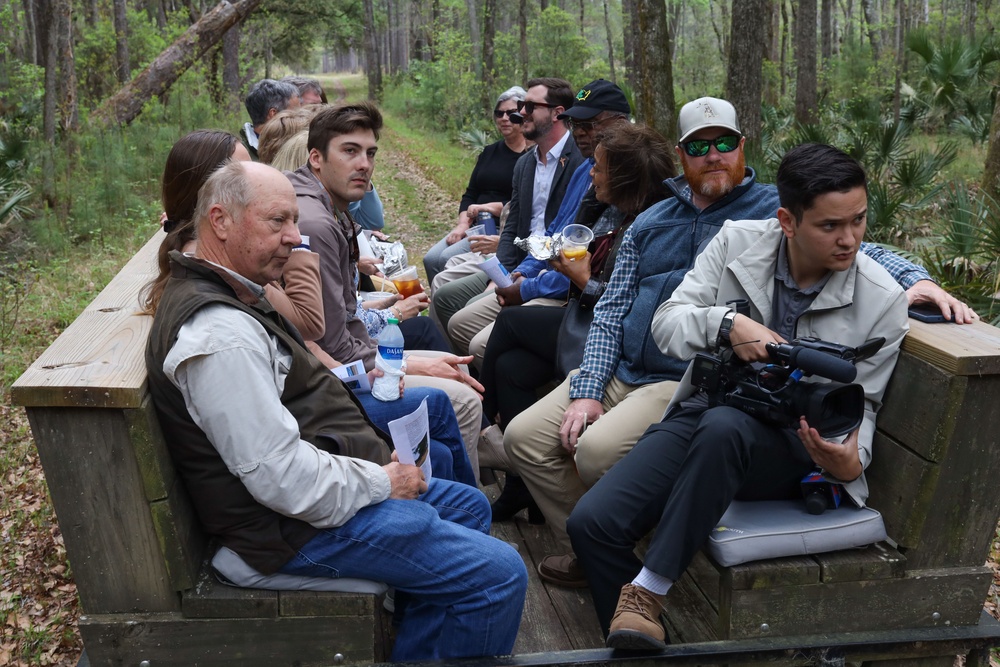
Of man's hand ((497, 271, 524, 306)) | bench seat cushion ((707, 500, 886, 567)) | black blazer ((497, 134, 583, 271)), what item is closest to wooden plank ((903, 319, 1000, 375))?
bench seat cushion ((707, 500, 886, 567))

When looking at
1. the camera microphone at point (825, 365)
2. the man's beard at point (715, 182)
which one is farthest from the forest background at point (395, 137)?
the man's beard at point (715, 182)

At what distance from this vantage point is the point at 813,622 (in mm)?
2725

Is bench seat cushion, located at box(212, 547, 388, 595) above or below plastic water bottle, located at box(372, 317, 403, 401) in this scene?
below

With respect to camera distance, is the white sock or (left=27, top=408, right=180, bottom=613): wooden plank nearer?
(left=27, top=408, right=180, bottom=613): wooden plank

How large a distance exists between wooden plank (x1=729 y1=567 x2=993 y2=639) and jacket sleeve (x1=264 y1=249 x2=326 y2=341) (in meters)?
1.77

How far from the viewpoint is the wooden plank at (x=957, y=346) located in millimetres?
2482

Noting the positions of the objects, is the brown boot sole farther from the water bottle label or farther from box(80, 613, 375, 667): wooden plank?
the water bottle label

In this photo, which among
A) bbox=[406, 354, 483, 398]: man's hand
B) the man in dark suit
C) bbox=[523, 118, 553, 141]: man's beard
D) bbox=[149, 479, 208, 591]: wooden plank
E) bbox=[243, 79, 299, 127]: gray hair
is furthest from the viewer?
bbox=[243, 79, 299, 127]: gray hair

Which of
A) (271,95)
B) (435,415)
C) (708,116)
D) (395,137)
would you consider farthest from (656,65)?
(395,137)

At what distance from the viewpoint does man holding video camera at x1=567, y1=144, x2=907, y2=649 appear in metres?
2.63

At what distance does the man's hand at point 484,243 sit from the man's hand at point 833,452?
3.64 meters

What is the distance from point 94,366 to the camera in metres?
2.40

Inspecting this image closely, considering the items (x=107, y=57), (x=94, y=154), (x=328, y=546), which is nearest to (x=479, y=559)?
(x=328, y=546)

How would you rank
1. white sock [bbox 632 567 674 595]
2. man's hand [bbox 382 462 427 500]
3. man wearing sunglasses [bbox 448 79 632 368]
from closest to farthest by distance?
man's hand [bbox 382 462 427 500] → white sock [bbox 632 567 674 595] → man wearing sunglasses [bbox 448 79 632 368]
